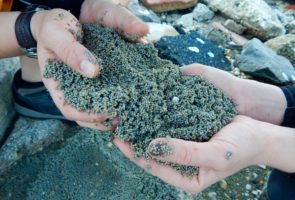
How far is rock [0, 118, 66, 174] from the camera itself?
1678mm

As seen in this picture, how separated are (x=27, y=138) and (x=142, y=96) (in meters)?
0.72

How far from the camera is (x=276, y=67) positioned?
234cm

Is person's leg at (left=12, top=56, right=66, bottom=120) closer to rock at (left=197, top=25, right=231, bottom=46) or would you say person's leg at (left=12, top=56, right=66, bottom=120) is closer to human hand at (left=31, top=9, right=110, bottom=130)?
human hand at (left=31, top=9, right=110, bottom=130)

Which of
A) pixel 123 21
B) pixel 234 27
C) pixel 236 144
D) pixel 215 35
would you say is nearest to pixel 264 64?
A: pixel 215 35

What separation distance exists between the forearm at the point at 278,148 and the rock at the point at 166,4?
65.3 inches

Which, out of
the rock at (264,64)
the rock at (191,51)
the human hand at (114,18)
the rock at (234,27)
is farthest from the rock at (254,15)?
the human hand at (114,18)

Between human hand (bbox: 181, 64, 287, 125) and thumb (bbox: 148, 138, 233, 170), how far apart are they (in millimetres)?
370

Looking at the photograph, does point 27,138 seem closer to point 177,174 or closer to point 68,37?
point 68,37

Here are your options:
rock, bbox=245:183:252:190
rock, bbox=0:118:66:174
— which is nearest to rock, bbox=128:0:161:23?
rock, bbox=0:118:66:174

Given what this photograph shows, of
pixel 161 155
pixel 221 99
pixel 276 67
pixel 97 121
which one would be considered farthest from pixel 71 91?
pixel 276 67

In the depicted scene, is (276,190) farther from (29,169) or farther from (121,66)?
(29,169)

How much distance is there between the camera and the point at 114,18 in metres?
1.57

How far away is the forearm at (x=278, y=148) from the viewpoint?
4.43 feet

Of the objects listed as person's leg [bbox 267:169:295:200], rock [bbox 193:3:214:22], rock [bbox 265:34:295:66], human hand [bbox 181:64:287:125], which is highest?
human hand [bbox 181:64:287:125]
